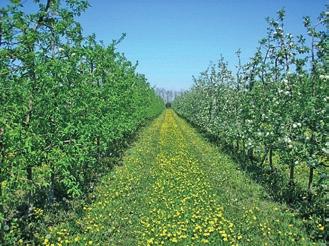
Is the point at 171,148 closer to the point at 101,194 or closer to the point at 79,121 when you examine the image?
Answer: the point at 101,194

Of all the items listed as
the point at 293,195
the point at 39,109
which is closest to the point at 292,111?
the point at 293,195

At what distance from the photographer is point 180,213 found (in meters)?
10.4

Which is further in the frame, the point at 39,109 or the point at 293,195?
the point at 293,195

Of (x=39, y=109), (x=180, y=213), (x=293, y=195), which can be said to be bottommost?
(x=180, y=213)

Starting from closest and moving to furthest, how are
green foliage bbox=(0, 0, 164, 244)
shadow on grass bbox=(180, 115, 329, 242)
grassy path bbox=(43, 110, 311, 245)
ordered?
green foliage bbox=(0, 0, 164, 244) < grassy path bbox=(43, 110, 311, 245) < shadow on grass bbox=(180, 115, 329, 242)

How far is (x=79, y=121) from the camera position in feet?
35.1

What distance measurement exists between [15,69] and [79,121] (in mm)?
2711

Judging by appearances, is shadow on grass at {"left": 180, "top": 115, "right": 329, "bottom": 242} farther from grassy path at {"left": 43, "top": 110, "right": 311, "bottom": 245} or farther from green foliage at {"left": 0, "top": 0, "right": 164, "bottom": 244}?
A: green foliage at {"left": 0, "top": 0, "right": 164, "bottom": 244}

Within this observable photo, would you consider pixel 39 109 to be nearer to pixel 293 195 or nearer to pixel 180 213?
pixel 180 213

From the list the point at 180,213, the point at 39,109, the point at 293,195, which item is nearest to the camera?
the point at 39,109

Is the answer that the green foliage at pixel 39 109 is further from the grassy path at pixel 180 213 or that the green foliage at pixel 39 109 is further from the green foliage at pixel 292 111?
the green foliage at pixel 292 111

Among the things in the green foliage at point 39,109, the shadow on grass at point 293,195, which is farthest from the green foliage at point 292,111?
the green foliage at point 39,109

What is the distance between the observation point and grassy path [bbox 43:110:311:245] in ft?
29.3

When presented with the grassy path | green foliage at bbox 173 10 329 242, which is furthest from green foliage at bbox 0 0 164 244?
green foliage at bbox 173 10 329 242
